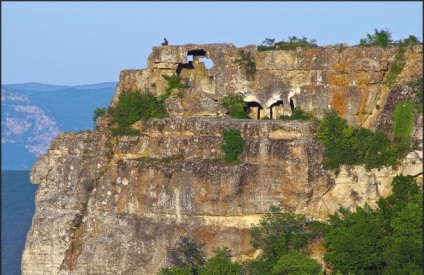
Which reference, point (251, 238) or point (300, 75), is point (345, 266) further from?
point (300, 75)

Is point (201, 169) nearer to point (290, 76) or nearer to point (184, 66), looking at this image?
point (290, 76)

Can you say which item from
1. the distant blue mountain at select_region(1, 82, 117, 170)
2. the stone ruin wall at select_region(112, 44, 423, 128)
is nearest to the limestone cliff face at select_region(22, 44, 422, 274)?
the stone ruin wall at select_region(112, 44, 423, 128)

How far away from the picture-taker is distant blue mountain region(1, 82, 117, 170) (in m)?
94.7

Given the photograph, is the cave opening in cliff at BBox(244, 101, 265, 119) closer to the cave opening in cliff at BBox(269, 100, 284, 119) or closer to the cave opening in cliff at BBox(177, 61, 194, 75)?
the cave opening in cliff at BBox(269, 100, 284, 119)

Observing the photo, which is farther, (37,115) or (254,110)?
(37,115)

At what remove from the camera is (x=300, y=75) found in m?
54.5

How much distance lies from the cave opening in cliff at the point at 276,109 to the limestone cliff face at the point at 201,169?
61 millimetres

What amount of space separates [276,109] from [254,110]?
36.7 inches

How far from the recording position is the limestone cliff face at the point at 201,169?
51.7 meters

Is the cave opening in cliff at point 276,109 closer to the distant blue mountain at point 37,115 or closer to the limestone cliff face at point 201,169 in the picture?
the limestone cliff face at point 201,169

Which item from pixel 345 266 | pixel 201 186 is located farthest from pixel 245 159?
pixel 345 266

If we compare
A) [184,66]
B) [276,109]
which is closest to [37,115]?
[184,66]

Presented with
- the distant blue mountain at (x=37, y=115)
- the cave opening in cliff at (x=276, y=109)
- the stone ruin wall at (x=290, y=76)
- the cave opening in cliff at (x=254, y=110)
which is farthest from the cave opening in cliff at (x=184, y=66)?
the distant blue mountain at (x=37, y=115)

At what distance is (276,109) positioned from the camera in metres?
55.8
